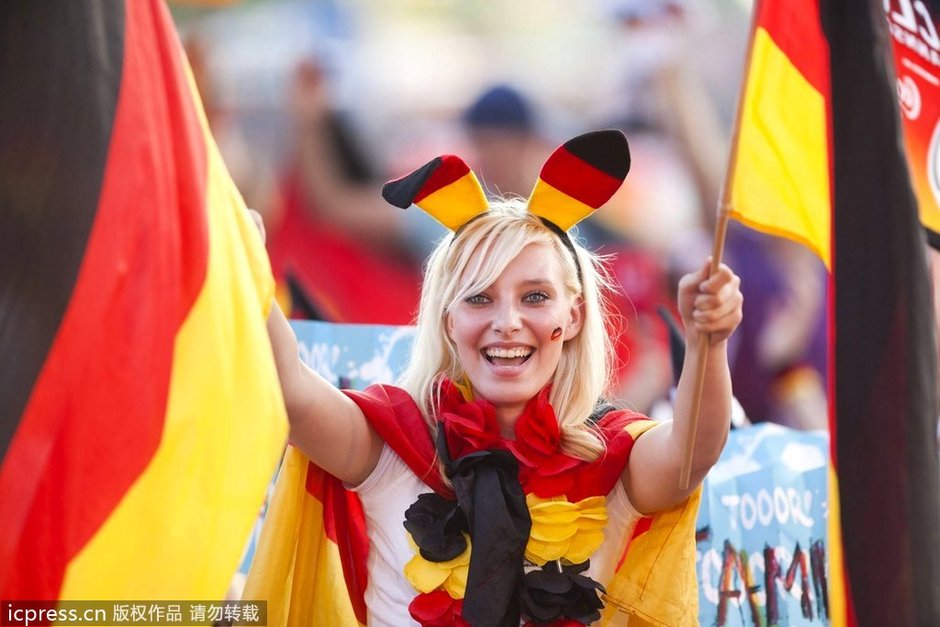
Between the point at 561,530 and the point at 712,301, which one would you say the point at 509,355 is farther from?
the point at 712,301

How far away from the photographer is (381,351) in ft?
12.0

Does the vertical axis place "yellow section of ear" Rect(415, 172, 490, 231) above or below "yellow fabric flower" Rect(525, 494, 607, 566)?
above

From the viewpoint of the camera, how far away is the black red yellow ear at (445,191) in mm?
2568

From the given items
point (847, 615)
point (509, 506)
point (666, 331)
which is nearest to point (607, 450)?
point (509, 506)

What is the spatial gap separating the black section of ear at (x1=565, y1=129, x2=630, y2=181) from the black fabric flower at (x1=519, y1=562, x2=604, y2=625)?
2.74 feet

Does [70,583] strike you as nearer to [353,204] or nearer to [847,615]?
[847,615]

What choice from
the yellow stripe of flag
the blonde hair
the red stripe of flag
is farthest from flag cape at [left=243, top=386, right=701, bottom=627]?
the red stripe of flag

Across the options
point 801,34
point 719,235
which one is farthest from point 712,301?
point 801,34

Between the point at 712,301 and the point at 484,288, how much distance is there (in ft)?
1.98

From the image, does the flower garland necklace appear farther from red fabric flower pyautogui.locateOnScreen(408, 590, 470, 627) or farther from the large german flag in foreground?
the large german flag in foreground

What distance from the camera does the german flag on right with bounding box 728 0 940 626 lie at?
6.39 feet

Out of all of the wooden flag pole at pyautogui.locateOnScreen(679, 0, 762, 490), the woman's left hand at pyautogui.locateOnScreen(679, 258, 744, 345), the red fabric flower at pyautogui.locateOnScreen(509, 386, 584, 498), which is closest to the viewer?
the wooden flag pole at pyautogui.locateOnScreen(679, 0, 762, 490)

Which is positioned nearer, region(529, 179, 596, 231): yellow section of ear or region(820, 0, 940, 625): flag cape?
region(820, 0, 940, 625): flag cape

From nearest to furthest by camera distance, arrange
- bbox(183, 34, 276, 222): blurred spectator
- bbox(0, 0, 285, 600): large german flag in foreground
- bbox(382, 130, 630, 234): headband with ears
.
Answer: bbox(0, 0, 285, 600): large german flag in foreground < bbox(382, 130, 630, 234): headband with ears < bbox(183, 34, 276, 222): blurred spectator
